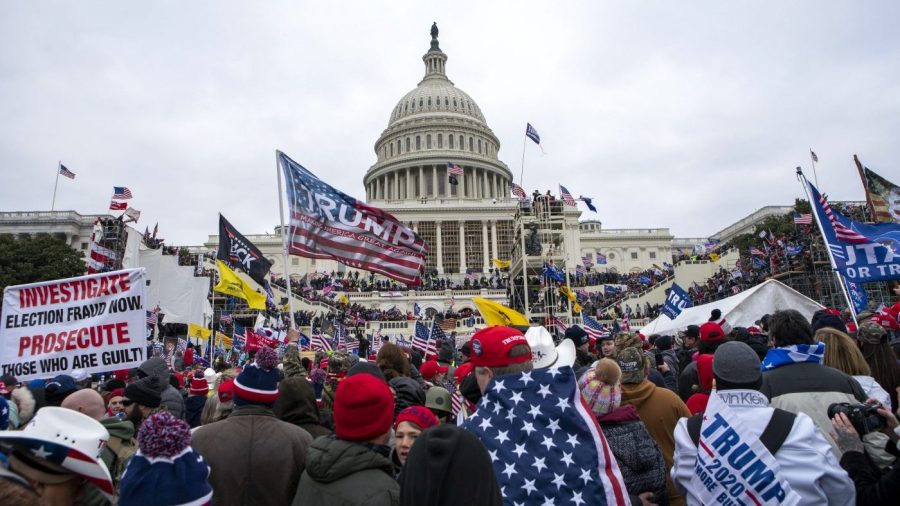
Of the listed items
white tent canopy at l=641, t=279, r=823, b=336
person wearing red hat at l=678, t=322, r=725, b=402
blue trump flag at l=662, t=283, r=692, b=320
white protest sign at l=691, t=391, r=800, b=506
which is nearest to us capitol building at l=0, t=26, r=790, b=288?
blue trump flag at l=662, t=283, r=692, b=320

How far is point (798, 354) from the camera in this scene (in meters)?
4.06

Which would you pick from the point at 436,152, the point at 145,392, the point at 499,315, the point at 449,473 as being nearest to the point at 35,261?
the point at 499,315

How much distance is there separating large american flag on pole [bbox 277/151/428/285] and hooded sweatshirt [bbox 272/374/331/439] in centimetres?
665

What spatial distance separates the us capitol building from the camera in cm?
7238

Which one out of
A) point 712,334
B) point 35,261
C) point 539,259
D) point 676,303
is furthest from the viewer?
point 35,261

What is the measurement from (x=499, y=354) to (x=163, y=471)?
1765mm

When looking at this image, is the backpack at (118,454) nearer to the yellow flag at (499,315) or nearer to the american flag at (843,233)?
the yellow flag at (499,315)

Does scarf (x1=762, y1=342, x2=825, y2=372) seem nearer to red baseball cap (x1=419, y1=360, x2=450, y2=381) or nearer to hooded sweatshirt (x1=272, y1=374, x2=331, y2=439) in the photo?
hooded sweatshirt (x1=272, y1=374, x2=331, y2=439)

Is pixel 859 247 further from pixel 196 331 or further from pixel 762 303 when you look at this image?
pixel 196 331

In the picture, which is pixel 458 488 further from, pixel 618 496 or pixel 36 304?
pixel 36 304

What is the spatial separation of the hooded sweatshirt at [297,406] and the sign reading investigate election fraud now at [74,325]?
3.71 meters

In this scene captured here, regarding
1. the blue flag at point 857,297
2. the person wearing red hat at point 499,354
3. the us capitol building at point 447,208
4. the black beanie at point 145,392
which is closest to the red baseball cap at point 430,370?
the black beanie at point 145,392

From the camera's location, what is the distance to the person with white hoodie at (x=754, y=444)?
2.98 m

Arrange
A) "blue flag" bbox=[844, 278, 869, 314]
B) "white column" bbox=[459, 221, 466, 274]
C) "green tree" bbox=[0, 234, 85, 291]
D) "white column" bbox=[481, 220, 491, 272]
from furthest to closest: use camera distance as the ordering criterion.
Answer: "white column" bbox=[459, 221, 466, 274]
"white column" bbox=[481, 220, 491, 272]
"green tree" bbox=[0, 234, 85, 291]
"blue flag" bbox=[844, 278, 869, 314]
